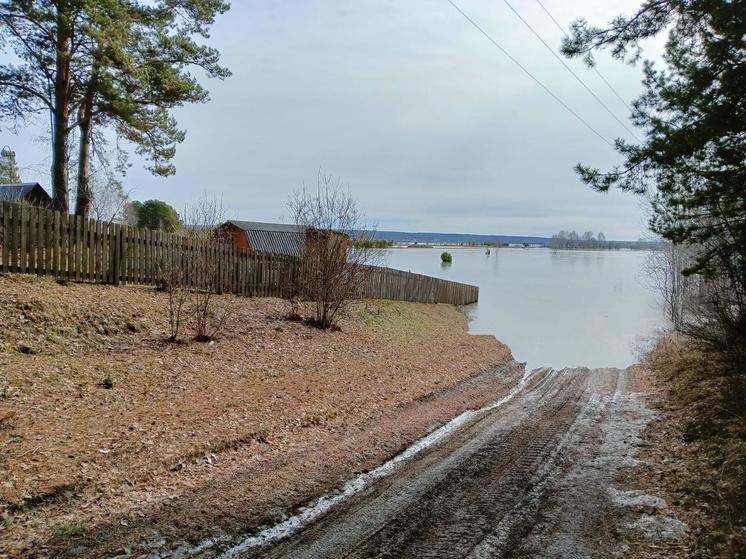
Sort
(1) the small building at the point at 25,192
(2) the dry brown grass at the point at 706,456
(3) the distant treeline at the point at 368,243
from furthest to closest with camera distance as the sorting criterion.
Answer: (1) the small building at the point at 25,192 → (3) the distant treeline at the point at 368,243 → (2) the dry brown grass at the point at 706,456

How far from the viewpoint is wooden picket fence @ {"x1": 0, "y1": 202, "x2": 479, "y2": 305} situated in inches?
404

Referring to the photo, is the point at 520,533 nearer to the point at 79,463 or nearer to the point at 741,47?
the point at 79,463

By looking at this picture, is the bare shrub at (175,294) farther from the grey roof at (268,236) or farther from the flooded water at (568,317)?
the grey roof at (268,236)

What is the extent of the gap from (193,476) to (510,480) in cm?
298

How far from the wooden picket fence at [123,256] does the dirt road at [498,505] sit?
7.16 metres

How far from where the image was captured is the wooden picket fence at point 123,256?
1027cm

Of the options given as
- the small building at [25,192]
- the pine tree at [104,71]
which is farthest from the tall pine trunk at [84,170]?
the small building at [25,192]

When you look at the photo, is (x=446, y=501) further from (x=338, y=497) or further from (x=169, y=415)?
(x=169, y=415)

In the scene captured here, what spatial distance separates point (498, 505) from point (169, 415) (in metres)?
3.85

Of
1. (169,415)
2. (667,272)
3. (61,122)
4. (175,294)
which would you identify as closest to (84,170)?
(61,122)

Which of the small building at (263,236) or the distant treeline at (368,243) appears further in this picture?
the small building at (263,236)

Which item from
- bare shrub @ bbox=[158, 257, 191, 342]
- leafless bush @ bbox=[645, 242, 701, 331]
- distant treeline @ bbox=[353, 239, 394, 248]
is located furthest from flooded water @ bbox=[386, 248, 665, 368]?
bare shrub @ bbox=[158, 257, 191, 342]

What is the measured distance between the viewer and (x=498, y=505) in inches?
169

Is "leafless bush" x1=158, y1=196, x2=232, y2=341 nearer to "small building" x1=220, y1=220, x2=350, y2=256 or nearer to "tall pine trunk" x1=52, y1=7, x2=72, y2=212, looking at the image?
"tall pine trunk" x1=52, y1=7, x2=72, y2=212
